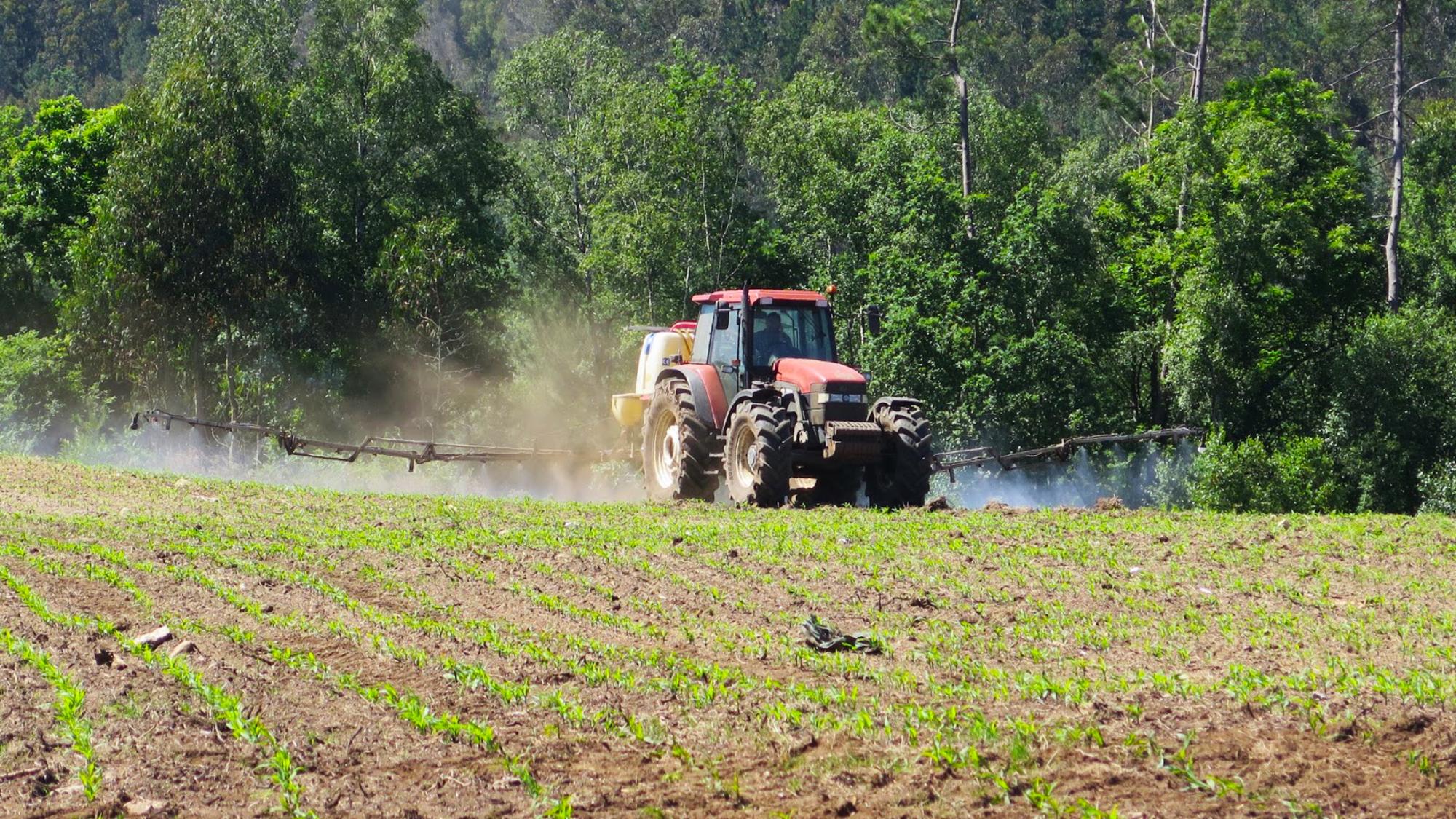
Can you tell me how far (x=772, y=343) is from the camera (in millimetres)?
18438

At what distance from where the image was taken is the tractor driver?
18375 mm

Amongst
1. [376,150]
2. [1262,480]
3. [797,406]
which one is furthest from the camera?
[376,150]

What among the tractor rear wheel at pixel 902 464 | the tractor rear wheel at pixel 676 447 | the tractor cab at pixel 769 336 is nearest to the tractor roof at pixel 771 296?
the tractor cab at pixel 769 336

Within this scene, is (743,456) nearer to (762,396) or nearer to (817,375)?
(762,396)

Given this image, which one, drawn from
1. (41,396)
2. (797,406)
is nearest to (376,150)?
(41,396)

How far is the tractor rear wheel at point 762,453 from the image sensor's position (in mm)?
16688

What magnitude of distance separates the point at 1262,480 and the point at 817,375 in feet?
43.5

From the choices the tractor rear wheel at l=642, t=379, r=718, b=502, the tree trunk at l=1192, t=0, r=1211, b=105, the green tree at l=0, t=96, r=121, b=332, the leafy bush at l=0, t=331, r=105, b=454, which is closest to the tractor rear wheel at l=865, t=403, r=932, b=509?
the tractor rear wheel at l=642, t=379, r=718, b=502

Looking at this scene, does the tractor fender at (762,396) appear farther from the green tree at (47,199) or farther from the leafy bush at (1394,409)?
the green tree at (47,199)

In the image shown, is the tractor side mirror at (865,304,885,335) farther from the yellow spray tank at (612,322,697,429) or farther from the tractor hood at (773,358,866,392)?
the yellow spray tank at (612,322,697,429)

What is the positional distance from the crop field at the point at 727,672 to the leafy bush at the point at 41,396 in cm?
2370

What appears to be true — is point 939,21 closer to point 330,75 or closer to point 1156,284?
point 1156,284

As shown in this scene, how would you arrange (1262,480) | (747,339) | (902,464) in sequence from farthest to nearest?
(1262,480) → (747,339) → (902,464)

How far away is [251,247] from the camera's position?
36.1 metres
